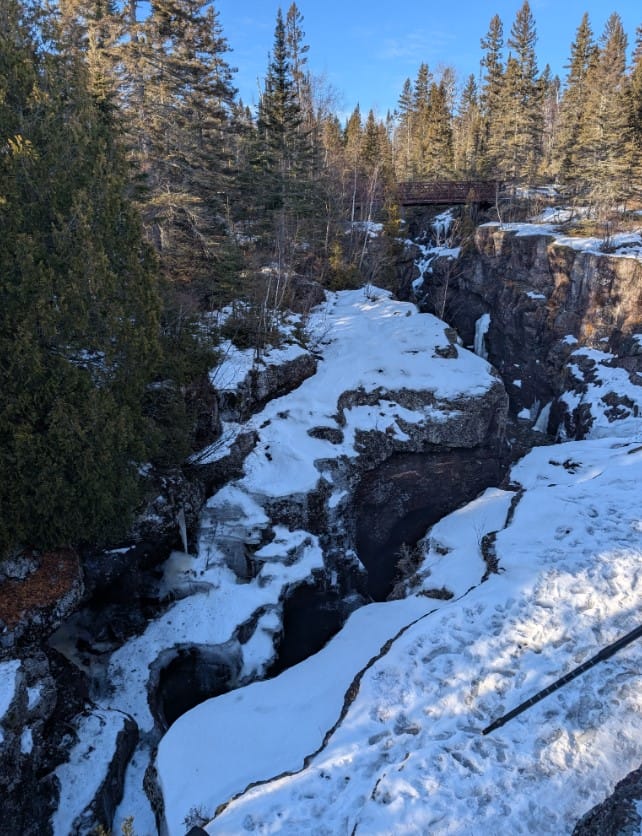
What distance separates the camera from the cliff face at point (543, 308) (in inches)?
926

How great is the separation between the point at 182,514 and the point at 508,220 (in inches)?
1289

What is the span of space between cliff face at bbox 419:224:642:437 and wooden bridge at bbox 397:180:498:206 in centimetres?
577

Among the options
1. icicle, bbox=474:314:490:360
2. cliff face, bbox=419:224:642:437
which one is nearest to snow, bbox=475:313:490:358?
icicle, bbox=474:314:490:360

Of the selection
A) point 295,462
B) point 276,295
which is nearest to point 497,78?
point 276,295

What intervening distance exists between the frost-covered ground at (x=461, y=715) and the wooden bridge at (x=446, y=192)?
31.3 meters

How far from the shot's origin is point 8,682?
25.0ft

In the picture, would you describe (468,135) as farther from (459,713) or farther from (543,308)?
(459,713)

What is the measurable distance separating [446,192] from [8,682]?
39.1m

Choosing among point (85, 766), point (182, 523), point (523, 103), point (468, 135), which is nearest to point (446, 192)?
point (523, 103)

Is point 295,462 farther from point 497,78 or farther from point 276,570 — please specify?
point 497,78

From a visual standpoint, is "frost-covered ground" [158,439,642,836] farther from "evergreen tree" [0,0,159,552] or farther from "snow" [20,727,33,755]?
"evergreen tree" [0,0,159,552]

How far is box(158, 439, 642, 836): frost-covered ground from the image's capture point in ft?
17.3

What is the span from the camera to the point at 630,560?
26.8 feet

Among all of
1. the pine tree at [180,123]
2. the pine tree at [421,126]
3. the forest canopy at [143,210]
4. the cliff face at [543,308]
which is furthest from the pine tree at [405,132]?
the pine tree at [180,123]
